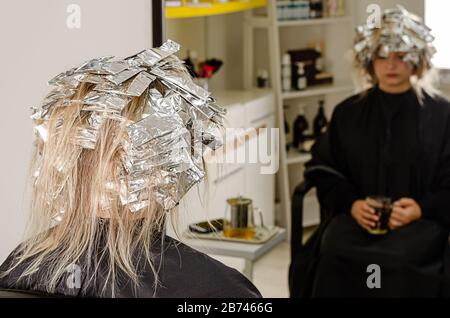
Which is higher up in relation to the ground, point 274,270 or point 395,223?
point 395,223

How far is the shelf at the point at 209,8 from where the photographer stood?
2328mm

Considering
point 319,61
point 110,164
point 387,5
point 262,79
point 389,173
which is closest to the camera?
point 110,164

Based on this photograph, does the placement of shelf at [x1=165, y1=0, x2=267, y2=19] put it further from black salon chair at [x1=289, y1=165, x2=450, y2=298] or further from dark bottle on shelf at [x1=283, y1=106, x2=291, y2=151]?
black salon chair at [x1=289, y1=165, x2=450, y2=298]

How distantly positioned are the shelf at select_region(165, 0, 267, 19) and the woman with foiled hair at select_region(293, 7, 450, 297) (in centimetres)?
41

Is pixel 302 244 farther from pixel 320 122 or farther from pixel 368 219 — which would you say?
pixel 320 122

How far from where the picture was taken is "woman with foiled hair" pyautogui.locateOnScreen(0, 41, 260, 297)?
1472 mm

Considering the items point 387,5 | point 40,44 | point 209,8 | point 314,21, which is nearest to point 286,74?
point 314,21

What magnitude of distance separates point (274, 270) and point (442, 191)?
555 millimetres

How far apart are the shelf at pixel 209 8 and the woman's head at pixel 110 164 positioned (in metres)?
0.78

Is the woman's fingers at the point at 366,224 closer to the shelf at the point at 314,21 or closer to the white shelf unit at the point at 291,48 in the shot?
the white shelf unit at the point at 291,48

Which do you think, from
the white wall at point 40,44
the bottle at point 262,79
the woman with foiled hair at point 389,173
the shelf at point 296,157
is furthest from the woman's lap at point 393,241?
the white wall at point 40,44

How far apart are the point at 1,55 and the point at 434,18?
3.82 feet

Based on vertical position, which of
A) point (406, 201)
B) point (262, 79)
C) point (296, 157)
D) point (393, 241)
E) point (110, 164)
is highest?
point (262, 79)

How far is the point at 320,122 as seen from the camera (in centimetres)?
232
